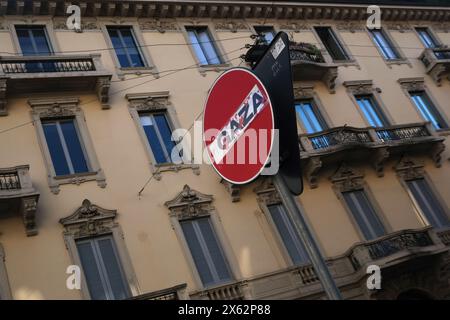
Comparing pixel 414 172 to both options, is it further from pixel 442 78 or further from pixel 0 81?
pixel 0 81

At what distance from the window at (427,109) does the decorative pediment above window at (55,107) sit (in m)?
14.6

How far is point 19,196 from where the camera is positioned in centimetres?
1319

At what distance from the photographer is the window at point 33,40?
17.1 m

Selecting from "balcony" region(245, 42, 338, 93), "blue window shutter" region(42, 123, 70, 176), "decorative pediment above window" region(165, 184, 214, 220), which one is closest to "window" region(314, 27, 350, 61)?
"balcony" region(245, 42, 338, 93)

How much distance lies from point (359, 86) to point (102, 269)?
13.4m

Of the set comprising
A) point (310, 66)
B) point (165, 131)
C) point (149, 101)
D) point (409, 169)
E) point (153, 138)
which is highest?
point (310, 66)

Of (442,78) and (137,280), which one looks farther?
(442,78)

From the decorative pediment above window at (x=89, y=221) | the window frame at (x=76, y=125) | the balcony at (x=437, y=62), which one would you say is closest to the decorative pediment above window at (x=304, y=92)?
the balcony at (x=437, y=62)

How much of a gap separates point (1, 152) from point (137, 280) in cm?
534

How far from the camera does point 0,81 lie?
1505cm

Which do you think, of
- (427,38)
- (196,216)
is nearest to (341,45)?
(427,38)

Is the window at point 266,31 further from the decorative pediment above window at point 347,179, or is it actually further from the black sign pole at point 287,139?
the black sign pole at point 287,139

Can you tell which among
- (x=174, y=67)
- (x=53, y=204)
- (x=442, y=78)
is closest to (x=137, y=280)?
(x=53, y=204)

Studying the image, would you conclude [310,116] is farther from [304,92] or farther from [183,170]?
[183,170]
